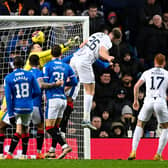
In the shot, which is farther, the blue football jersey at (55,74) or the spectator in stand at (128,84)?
the spectator in stand at (128,84)

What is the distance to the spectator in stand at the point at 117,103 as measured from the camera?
20.5m

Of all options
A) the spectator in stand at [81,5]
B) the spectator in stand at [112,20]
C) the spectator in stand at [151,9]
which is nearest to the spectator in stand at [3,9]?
the spectator in stand at [81,5]

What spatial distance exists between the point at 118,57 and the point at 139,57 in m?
0.99

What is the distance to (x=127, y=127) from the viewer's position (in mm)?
20422

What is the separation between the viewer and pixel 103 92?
21016mm

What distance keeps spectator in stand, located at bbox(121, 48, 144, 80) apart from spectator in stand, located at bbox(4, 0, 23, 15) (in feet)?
8.62

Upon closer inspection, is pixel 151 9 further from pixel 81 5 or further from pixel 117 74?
pixel 117 74

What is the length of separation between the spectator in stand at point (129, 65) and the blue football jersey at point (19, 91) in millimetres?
5348

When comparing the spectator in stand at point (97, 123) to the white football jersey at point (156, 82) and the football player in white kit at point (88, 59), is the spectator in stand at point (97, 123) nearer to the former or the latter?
the football player in white kit at point (88, 59)

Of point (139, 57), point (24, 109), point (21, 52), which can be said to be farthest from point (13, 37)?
point (139, 57)

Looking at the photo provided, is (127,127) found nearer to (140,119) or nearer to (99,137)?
(99,137)

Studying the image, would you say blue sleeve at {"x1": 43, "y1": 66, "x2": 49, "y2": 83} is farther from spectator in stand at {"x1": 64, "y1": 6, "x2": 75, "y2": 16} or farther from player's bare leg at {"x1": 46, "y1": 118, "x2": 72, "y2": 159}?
spectator in stand at {"x1": 64, "y1": 6, "x2": 75, "y2": 16}

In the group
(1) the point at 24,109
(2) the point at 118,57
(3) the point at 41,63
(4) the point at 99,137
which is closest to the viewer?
(1) the point at 24,109

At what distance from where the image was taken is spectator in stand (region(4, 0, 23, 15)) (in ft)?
72.9
